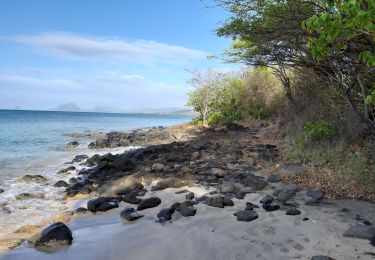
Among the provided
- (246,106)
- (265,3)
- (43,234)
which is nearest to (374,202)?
(43,234)

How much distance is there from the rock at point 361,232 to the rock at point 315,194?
61.8 inches

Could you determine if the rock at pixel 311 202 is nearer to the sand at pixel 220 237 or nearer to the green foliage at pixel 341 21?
the sand at pixel 220 237

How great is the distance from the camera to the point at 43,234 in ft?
18.2

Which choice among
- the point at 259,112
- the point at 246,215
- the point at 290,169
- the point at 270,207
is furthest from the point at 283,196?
the point at 259,112

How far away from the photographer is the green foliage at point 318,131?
9906 mm

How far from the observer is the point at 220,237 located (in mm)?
5242

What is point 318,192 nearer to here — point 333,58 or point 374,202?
point 374,202

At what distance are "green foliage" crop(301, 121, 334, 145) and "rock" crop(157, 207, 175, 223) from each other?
5.02 m

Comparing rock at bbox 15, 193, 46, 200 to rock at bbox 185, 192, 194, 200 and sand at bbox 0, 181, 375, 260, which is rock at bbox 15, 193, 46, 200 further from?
rock at bbox 185, 192, 194, 200

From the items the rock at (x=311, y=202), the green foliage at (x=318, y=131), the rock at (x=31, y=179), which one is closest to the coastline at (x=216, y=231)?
the rock at (x=311, y=202)

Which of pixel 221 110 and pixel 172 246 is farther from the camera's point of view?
pixel 221 110

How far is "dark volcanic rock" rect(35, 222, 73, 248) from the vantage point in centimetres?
542

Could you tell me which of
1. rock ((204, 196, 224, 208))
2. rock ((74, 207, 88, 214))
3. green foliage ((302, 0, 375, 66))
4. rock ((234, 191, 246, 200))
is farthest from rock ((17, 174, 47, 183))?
green foliage ((302, 0, 375, 66))

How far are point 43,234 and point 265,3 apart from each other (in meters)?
7.98
